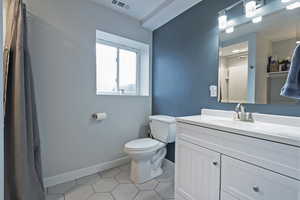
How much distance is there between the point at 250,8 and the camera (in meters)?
1.30

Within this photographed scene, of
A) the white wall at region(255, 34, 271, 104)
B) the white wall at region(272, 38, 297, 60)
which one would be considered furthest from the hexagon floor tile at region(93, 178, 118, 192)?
the white wall at region(272, 38, 297, 60)

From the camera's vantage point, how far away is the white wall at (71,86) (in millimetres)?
1538

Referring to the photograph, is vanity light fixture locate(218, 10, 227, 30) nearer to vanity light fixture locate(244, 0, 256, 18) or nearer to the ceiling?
vanity light fixture locate(244, 0, 256, 18)

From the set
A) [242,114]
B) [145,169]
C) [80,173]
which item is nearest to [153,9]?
[242,114]

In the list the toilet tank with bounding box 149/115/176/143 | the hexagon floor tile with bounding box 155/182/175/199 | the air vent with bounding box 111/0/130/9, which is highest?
the air vent with bounding box 111/0/130/9

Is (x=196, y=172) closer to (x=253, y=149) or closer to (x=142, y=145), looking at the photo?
(x=253, y=149)

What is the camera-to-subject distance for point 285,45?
1119 millimetres

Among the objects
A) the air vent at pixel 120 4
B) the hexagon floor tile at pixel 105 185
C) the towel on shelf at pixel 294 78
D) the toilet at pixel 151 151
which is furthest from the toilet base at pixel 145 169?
the air vent at pixel 120 4

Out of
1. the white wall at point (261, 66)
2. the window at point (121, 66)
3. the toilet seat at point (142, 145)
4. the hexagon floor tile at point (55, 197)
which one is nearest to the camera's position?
the white wall at point (261, 66)

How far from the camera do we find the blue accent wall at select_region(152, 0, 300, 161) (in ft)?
5.08

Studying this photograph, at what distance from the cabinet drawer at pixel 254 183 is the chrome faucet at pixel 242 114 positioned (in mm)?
464

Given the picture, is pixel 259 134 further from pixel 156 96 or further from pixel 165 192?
pixel 156 96

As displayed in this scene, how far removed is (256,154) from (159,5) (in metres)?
1.91

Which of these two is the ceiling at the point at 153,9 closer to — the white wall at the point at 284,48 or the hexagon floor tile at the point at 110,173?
the white wall at the point at 284,48
